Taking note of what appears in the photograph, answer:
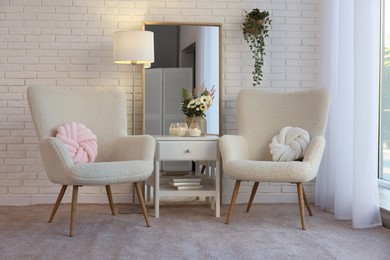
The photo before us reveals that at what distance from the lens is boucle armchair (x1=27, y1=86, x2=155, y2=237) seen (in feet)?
11.3

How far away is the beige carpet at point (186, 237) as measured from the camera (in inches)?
118

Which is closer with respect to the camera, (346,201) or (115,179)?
(115,179)

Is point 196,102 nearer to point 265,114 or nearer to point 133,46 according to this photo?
point 265,114

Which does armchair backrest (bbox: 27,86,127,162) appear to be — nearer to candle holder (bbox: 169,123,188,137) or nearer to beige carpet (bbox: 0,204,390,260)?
candle holder (bbox: 169,123,188,137)

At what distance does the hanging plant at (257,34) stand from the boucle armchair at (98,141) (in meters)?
1.13

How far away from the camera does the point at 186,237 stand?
11.1ft

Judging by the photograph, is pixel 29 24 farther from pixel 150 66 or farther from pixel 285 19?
pixel 285 19

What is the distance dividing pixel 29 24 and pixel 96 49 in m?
0.56

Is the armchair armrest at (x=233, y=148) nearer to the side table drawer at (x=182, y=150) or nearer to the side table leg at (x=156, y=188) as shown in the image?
the side table drawer at (x=182, y=150)

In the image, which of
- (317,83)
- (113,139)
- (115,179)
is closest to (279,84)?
(317,83)

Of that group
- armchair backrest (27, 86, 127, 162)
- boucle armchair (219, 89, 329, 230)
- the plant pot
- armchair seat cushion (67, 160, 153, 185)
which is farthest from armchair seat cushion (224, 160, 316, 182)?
armchair backrest (27, 86, 127, 162)

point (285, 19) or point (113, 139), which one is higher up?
point (285, 19)

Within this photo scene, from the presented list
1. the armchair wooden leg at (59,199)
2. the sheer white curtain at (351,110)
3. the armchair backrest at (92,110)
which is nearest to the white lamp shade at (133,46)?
the armchair backrest at (92,110)

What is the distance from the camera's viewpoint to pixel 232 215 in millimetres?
4121
